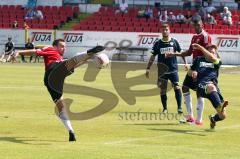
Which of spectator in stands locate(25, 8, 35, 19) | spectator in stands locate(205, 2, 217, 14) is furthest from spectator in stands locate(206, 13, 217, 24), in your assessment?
spectator in stands locate(25, 8, 35, 19)

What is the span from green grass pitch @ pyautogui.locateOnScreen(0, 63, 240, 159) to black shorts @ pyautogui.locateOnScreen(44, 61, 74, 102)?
0.90 m

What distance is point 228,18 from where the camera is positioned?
174 feet

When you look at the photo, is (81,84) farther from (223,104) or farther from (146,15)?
(146,15)

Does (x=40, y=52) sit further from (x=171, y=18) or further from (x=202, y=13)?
(x=171, y=18)

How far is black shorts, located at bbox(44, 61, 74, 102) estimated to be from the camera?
48.7ft

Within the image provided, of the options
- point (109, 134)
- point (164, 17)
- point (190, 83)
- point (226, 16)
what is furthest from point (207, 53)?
point (164, 17)

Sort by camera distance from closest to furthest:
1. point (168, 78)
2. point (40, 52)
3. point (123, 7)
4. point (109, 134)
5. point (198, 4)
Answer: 1. point (40, 52)
2. point (109, 134)
3. point (168, 78)
4. point (198, 4)
5. point (123, 7)

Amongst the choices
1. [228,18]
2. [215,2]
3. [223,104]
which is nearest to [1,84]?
[223,104]

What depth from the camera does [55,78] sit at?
14.9 metres

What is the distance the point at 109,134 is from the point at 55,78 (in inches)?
67.9

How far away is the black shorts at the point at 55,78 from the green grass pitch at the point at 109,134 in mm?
898

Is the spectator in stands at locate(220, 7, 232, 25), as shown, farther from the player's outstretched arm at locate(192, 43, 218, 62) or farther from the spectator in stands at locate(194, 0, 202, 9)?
the player's outstretched arm at locate(192, 43, 218, 62)

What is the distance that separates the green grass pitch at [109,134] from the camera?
1276cm

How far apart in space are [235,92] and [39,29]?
30289mm
